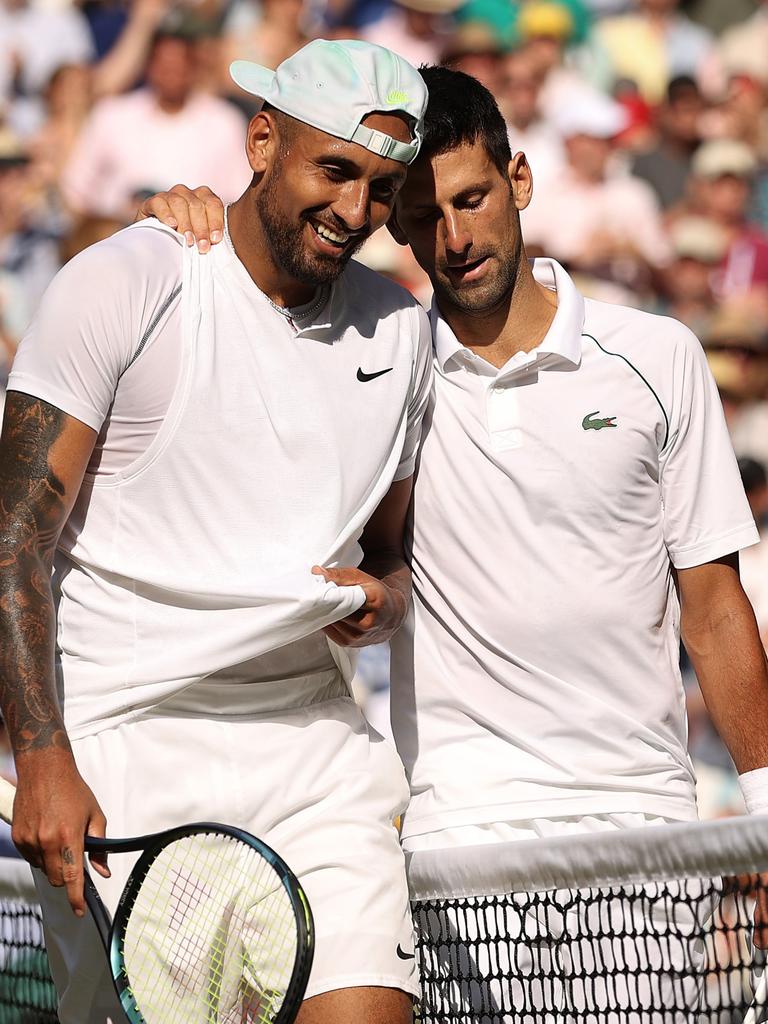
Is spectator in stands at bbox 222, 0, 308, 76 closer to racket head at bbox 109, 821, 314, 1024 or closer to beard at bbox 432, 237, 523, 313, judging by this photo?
beard at bbox 432, 237, 523, 313

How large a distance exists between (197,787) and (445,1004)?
2.58 ft

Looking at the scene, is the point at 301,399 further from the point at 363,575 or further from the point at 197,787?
the point at 197,787

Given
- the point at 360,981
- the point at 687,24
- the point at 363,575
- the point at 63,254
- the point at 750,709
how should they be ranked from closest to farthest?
the point at 360,981 < the point at 363,575 < the point at 750,709 < the point at 63,254 < the point at 687,24

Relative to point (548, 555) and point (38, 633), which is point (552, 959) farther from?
point (38, 633)

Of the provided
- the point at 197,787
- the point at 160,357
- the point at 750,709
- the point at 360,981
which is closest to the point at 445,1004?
the point at 360,981

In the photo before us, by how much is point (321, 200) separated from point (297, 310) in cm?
24

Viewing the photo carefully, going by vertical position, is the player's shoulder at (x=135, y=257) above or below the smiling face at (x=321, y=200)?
below

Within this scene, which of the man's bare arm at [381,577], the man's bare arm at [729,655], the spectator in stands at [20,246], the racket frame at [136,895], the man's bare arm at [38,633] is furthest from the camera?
the spectator in stands at [20,246]

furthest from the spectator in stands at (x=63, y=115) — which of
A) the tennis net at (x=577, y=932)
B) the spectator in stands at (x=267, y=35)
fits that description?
the tennis net at (x=577, y=932)

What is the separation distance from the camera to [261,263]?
3.15 m

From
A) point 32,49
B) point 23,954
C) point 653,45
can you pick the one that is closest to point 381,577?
point 23,954

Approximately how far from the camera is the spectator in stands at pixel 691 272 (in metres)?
9.26

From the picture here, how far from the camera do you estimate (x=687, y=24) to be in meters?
10.6

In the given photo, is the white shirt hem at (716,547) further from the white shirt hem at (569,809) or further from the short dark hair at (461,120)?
the short dark hair at (461,120)
